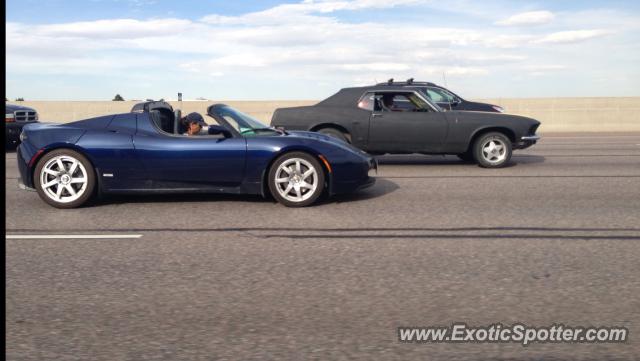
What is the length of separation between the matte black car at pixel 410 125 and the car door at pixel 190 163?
→ 428 centimetres

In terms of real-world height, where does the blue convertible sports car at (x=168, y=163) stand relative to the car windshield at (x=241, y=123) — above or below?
below

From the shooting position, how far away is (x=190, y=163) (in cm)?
776

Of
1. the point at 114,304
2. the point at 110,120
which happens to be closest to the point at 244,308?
the point at 114,304

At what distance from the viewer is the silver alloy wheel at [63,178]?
25.6ft

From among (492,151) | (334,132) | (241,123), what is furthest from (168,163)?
(492,151)

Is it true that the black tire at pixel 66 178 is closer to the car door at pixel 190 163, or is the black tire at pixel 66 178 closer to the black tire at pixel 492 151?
the car door at pixel 190 163

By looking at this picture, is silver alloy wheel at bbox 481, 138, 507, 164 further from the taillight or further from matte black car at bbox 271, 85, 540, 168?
the taillight

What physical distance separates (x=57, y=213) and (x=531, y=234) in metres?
4.97

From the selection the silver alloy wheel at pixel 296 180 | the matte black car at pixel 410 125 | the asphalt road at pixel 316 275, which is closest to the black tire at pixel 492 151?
the matte black car at pixel 410 125

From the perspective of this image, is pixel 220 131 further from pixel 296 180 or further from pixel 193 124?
pixel 296 180

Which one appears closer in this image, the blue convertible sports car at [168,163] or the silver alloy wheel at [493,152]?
the blue convertible sports car at [168,163]

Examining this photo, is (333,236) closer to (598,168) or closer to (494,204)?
(494,204)

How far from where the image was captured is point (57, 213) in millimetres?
7625

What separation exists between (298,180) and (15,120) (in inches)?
417
